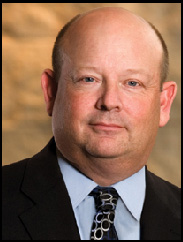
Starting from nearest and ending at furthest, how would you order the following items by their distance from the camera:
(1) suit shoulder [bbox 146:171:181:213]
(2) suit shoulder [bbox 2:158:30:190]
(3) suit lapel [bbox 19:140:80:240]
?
(3) suit lapel [bbox 19:140:80:240], (2) suit shoulder [bbox 2:158:30:190], (1) suit shoulder [bbox 146:171:181:213]

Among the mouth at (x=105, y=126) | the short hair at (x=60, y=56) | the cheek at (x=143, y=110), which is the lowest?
the mouth at (x=105, y=126)

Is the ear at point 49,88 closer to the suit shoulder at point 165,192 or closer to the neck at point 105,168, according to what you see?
the neck at point 105,168

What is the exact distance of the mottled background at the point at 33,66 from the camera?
192 cm

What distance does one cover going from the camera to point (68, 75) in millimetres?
1446

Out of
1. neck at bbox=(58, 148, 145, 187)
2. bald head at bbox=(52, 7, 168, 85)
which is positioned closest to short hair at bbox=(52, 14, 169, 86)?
bald head at bbox=(52, 7, 168, 85)

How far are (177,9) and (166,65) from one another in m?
0.48

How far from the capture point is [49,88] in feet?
5.06

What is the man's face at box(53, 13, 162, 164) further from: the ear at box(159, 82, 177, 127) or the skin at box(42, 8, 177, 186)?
the ear at box(159, 82, 177, 127)

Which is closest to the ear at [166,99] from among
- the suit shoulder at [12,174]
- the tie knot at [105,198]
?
the tie knot at [105,198]

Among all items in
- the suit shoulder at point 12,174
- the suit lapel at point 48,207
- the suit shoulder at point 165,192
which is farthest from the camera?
the suit shoulder at point 165,192

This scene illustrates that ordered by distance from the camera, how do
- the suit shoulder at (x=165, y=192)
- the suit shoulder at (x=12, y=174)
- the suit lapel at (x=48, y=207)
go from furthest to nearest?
the suit shoulder at (x=165, y=192) → the suit shoulder at (x=12, y=174) → the suit lapel at (x=48, y=207)

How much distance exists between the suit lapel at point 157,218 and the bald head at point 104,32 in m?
0.31

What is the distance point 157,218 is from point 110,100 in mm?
337

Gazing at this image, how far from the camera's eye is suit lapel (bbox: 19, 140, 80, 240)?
1.33m
